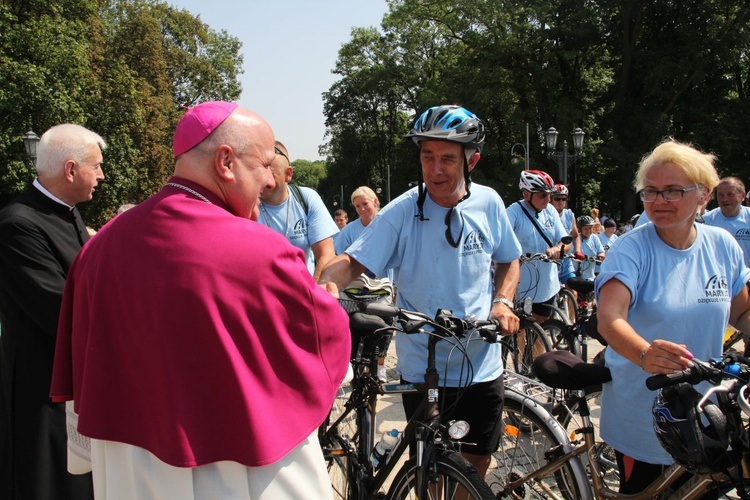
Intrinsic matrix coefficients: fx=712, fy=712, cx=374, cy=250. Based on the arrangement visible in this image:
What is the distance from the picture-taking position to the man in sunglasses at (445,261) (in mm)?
3299

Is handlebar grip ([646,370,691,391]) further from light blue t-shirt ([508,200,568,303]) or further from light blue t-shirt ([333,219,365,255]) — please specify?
light blue t-shirt ([333,219,365,255])

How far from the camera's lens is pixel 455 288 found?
3348mm

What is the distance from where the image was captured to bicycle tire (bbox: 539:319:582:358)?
5.65 metres

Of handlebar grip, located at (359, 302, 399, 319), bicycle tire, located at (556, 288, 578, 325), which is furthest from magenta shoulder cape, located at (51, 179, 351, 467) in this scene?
bicycle tire, located at (556, 288, 578, 325)

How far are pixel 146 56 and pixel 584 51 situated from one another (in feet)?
71.9

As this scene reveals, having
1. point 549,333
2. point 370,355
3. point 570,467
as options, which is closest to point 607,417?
point 570,467

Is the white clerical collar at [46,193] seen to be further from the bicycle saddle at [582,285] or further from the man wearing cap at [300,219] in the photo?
the bicycle saddle at [582,285]

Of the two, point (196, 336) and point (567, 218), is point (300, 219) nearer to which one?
point (196, 336)

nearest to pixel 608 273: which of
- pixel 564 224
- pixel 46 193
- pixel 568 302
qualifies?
pixel 46 193

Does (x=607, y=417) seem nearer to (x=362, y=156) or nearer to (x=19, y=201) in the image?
(x=19, y=201)

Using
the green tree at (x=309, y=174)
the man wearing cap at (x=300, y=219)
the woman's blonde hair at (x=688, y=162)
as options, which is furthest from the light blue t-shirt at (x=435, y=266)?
the green tree at (x=309, y=174)

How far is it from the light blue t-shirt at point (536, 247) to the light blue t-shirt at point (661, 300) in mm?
3783

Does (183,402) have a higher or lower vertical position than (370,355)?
higher

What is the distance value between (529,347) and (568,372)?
3.17 m
